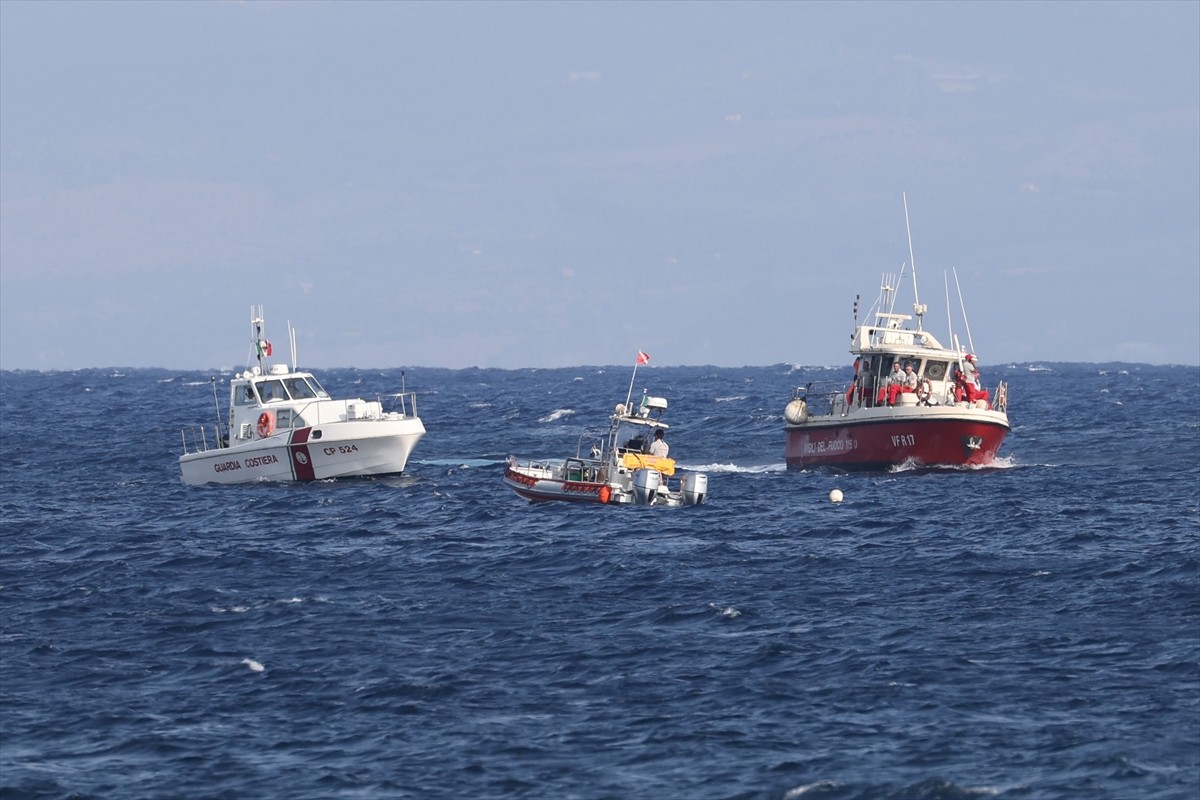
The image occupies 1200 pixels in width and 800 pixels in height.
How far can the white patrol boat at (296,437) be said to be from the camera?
4738cm

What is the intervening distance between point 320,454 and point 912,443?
1733 cm

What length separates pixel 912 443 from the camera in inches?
1922

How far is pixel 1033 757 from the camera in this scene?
20.0 metres

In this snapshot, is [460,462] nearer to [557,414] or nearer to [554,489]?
[554,489]

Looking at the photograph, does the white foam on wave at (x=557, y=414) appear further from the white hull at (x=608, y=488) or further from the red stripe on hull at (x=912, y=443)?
the white hull at (x=608, y=488)

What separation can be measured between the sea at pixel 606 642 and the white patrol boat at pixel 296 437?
4.21 ft

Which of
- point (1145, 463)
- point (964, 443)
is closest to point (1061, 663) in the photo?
point (964, 443)

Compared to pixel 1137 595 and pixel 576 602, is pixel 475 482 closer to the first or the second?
pixel 576 602

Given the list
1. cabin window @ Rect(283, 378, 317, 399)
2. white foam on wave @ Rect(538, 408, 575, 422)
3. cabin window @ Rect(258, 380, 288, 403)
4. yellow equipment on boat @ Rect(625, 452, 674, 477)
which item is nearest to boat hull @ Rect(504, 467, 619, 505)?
yellow equipment on boat @ Rect(625, 452, 674, 477)

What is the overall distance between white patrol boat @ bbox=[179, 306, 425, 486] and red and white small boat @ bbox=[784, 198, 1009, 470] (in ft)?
41.5

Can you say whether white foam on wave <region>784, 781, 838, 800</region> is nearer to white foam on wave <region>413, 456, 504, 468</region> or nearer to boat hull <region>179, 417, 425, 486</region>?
boat hull <region>179, 417, 425, 486</region>

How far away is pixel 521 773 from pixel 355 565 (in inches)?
570

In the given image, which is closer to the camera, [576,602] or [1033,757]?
[1033,757]

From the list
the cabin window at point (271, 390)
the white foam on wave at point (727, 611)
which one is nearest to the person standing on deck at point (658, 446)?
the white foam on wave at point (727, 611)
